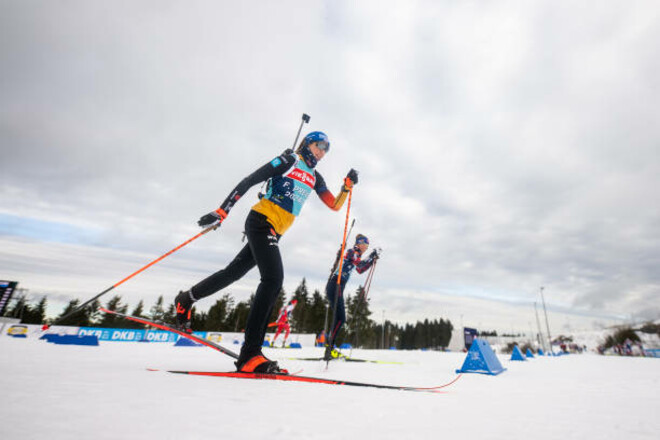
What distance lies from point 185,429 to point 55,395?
803mm

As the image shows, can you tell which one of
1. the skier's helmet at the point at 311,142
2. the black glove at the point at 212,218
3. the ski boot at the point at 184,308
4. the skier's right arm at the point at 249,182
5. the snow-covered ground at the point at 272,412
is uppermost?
the skier's helmet at the point at 311,142

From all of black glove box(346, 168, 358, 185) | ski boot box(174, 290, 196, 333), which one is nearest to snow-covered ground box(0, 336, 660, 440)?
ski boot box(174, 290, 196, 333)

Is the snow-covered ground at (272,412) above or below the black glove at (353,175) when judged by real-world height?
below

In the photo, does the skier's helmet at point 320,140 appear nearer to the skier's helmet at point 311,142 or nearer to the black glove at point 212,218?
the skier's helmet at point 311,142

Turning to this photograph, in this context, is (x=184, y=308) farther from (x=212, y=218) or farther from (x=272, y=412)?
(x=272, y=412)

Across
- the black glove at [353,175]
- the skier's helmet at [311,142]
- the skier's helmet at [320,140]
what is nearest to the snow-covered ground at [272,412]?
the skier's helmet at [311,142]

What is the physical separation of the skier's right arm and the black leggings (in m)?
0.23

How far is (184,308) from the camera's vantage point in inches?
107

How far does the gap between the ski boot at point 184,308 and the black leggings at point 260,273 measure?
0.06 meters

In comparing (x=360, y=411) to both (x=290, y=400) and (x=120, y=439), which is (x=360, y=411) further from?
(x=120, y=439)

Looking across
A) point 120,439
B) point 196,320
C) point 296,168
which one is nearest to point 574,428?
point 120,439

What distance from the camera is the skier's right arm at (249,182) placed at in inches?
103

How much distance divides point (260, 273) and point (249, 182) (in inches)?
34.7

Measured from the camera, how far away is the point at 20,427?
0.84 metres
